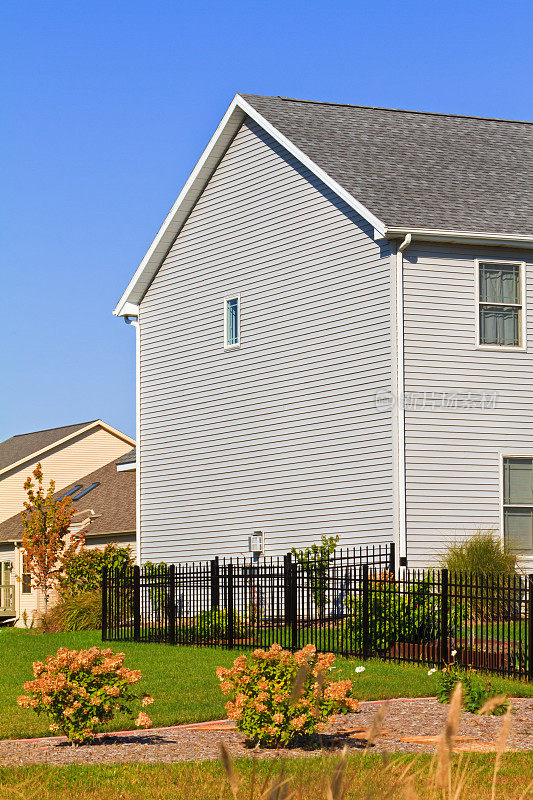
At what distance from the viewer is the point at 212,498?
24172 millimetres

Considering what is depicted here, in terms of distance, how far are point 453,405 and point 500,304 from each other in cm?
218

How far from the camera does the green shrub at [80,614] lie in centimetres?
2486

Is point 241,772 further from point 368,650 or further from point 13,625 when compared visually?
point 13,625

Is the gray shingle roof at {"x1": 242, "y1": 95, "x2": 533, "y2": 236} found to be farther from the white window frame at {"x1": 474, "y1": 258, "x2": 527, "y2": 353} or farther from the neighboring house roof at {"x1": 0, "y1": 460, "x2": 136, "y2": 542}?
the neighboring house roof at {"x1": 0, "y1": 460, "x2": 136, "y2": 542}

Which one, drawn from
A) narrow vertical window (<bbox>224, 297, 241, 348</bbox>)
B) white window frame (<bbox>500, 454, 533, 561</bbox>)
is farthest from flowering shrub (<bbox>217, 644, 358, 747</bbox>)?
narrow vertical window (<bbox>224, 297, 241, 348</bbox>)

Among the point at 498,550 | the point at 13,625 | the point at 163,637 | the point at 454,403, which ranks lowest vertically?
the point at 13,625

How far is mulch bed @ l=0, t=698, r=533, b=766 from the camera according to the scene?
8.84 metres

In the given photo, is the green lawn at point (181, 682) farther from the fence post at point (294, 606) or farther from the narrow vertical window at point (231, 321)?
the narrow vertical window at point (231, 321)

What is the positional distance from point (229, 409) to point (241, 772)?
630 inches

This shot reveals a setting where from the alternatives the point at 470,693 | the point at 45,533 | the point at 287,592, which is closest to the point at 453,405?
the point at 287,592

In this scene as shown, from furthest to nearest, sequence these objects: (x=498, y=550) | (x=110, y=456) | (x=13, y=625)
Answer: (x=110, y=456) < (x=13, y=625) < (x=498, y=550)

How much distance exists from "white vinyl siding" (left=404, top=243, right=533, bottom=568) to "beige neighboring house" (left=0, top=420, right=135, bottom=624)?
20282mm

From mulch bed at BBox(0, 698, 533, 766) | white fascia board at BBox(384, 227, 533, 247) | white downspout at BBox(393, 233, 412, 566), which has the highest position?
white fascia board at BBox(384, 227, 533, 247)

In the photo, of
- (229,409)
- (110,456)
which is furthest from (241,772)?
(110,456)
